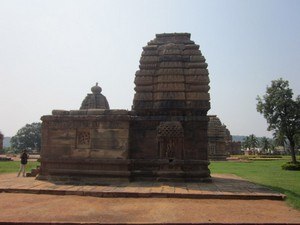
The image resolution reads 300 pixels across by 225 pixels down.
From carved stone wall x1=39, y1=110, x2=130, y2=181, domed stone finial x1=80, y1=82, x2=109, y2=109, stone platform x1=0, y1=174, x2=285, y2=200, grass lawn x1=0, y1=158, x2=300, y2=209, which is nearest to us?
stone platform x1=0, y1=174, x2=285, y2=200

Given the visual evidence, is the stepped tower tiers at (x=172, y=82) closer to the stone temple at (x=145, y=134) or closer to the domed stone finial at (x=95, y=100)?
the stone temple at (x=145, y=134)

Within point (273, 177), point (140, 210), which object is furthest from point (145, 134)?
point (273, 177)

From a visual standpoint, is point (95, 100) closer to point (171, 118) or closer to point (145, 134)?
point (145, 134)

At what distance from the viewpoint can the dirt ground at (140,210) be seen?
7238 mm

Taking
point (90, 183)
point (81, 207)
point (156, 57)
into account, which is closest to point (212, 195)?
point (81, 207)

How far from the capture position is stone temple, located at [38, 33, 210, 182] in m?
13.2

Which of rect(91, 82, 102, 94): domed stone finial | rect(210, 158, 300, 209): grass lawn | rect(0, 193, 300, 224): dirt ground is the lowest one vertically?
rect(0, 193, 300, 224): dirt ground

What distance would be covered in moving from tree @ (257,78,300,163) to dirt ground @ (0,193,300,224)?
19371 mm

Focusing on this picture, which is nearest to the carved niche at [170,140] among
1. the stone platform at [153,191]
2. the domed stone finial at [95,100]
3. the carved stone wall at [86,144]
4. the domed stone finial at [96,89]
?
the carved stone wall at [86,144]

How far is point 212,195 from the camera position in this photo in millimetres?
9977

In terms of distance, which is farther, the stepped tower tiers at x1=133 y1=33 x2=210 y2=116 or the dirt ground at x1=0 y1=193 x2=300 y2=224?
the stepped tower tiers at x1=133 y1=33 x2=210 y2=116

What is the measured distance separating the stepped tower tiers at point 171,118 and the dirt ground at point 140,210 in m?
3.58

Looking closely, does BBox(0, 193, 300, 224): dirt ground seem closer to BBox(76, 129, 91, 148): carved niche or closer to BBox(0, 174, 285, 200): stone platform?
BBox(0, 174, 285, 200): stone platform

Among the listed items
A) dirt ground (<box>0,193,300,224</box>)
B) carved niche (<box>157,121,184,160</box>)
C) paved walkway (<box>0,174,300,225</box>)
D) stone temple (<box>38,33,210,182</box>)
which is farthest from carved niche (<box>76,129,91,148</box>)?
dirt ground (<box>0,193,300,224</box>)
